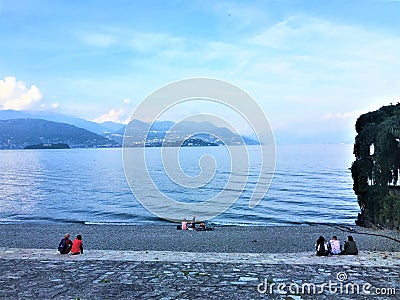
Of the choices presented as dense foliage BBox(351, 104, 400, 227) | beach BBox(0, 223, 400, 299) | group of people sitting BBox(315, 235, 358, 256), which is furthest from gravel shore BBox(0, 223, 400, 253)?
beach BBox(0, 223, 400, 299)

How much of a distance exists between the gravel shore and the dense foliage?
1.56 meters

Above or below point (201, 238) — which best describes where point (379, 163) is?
above

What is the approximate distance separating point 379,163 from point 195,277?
18892 mm

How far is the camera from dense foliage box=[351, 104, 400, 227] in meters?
23.3

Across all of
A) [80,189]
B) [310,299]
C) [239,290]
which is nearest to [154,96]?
[239,290]

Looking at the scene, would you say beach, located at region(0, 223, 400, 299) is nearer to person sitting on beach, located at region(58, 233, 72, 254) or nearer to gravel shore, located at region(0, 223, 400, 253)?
person sitting on beach, located at region(58, 233, 72, 254)

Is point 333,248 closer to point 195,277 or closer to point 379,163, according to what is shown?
point 195,277

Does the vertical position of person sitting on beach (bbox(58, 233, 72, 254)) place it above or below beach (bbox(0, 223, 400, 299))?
below

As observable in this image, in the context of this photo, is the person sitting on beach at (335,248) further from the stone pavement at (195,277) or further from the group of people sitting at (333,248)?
the stone pavement at (195,277)

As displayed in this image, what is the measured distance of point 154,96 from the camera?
577 inches

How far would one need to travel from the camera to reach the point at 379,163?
23969 millimetres

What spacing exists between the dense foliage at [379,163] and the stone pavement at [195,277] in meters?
12.9

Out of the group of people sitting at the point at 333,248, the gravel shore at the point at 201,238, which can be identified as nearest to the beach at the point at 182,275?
the group of people sitting at the point at 333,248

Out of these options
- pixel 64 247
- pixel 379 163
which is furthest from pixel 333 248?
pixel 379 163
